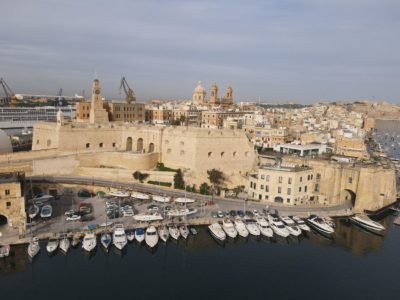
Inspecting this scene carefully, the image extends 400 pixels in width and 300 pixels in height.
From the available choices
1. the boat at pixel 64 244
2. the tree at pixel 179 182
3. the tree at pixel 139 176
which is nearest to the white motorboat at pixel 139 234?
the boat at pixel 64 244

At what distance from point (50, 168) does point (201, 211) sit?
13.0 meters

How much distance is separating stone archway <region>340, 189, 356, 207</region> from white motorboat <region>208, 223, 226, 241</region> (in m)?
11.8

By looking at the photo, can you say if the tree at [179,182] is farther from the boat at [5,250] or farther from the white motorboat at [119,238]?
the boat at [5,250]

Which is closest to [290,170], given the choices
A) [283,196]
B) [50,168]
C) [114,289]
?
[283,196]

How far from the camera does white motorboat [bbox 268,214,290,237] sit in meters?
24.1

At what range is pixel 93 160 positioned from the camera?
1312 inches

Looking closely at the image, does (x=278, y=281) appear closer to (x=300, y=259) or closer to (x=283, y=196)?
(x=300, y=259)

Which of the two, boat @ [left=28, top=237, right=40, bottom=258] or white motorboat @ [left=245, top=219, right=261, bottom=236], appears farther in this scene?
white motorboat @ [left=245, top=219, right=261, bottom=236]

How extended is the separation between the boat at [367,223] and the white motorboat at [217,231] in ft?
32.5

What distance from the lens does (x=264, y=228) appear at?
24359mm

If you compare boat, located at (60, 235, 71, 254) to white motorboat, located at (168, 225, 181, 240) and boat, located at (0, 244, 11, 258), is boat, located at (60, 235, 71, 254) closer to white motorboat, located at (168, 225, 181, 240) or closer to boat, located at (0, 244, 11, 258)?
boat, located at (0, 244, 11, 258)

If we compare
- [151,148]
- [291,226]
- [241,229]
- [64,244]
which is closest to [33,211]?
[64,244]

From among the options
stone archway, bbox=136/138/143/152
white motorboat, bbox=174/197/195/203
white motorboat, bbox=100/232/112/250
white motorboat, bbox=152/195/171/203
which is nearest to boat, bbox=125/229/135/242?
white motorboat, bbox=100/232/112/250

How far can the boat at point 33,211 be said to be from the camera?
23413 mm
